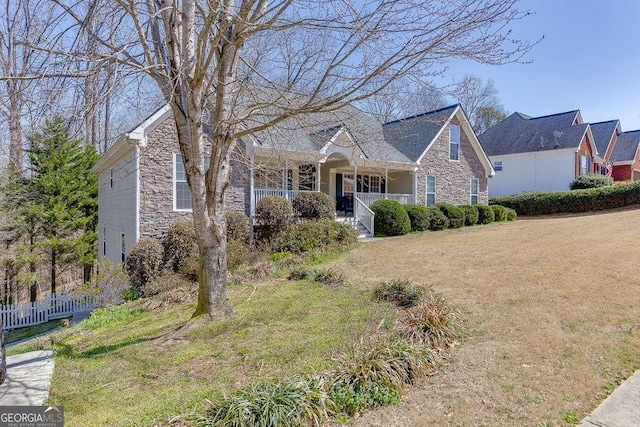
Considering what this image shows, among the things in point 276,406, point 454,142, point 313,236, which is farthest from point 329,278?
point 454,142

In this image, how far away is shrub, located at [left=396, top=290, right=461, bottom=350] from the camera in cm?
454

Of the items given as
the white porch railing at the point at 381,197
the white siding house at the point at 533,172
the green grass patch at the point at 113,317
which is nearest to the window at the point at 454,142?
the white porch railing at the point at 381,197

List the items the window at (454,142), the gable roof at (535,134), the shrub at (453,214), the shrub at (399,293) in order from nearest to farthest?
the shrub at (399,293), the shrub at (453,214), the window at (454,142), the gable roof at (535,134)

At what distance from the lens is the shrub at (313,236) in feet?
38.3

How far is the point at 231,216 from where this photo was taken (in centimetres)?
1219

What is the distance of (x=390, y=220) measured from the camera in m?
15.4

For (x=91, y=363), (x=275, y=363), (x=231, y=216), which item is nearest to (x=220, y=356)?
(x=275, y=363)

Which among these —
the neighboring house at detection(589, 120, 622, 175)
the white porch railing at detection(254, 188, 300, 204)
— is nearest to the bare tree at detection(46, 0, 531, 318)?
the white porch railing at detection(254, 188, 300, 204)

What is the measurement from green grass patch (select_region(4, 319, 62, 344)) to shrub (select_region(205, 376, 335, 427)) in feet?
38.7

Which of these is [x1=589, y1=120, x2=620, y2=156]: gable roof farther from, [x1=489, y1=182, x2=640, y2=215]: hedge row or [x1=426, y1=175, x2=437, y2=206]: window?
[x1=426, y1=175, x2=437, y2=206]: window

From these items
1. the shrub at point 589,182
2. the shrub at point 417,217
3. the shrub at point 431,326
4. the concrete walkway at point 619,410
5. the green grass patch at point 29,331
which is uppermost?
the shrub at point 589,182

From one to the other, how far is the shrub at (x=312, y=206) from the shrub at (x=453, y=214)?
21.6 ft

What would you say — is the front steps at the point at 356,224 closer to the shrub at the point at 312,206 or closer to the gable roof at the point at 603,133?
the shrub at the point at 312,206

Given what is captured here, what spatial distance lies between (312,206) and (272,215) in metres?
1.64
